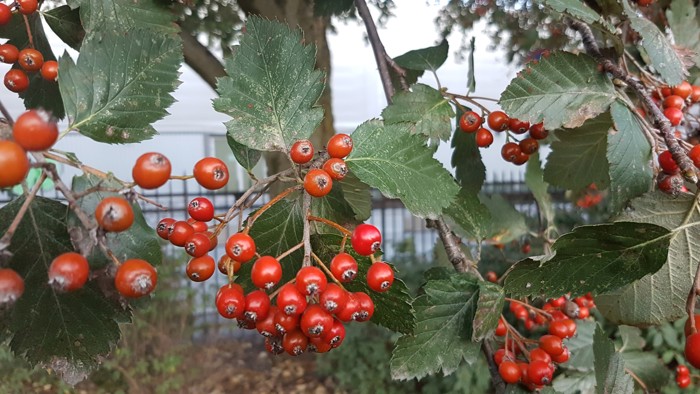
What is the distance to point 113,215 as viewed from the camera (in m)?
0.48

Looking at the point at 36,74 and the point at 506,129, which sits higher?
the point at 36,74

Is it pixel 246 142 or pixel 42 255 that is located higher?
pixel 246 142

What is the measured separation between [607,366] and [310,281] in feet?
1.89

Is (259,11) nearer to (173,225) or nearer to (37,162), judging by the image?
(173,225)

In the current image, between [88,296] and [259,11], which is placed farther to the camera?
[259,11]

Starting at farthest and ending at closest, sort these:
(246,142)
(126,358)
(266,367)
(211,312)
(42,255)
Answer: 1. (211,312)
2. (266,367)
3. (126,358)
4. (246,142)
5. (42,255)

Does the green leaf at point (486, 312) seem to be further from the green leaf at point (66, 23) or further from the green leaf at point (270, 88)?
the green leaf at point (66, 23)

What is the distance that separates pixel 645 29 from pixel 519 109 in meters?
0.28

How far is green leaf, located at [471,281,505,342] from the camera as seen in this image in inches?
36.8

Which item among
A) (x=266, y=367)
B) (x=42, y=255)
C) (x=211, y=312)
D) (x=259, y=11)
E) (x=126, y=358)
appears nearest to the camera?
(x=42, y=255)

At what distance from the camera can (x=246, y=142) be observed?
796 mm

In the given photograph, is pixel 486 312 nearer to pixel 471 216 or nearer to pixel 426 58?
pixel 471 216

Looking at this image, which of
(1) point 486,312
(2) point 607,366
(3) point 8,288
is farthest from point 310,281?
(2) point 607,366

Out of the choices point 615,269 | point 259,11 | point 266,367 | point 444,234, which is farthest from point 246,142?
point 266,367
